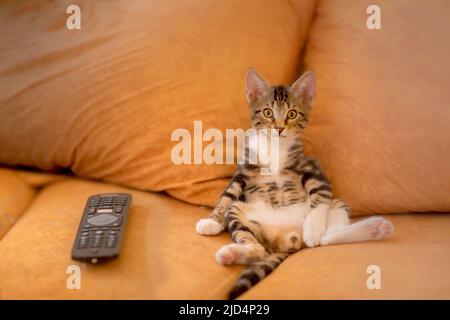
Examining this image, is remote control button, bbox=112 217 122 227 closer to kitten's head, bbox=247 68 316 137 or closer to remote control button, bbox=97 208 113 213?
remote control button, bbox=97 208 113 213

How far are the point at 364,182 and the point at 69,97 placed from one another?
2.78ft

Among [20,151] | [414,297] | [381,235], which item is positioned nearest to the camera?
[414,297]

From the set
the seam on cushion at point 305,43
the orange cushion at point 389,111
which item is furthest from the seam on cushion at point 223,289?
the seam on cushion at point 305,43

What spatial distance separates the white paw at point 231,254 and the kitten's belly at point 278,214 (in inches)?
6.9

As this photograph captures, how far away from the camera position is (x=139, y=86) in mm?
1187

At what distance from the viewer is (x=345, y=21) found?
4.01 feet

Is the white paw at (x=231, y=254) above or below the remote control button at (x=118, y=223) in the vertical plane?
below

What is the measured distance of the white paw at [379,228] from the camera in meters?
0.96

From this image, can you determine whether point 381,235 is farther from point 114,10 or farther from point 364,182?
point 114,10

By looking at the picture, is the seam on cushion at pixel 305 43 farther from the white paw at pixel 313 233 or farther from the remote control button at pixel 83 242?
the remote control button at pixel 83 242

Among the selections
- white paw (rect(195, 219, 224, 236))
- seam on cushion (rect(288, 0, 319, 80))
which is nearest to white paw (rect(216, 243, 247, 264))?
white paw (rect(195, 219, 224, 236))

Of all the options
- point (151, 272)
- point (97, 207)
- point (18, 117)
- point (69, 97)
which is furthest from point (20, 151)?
point (151, 272)

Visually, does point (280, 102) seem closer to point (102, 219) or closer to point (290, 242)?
point (290, 242)

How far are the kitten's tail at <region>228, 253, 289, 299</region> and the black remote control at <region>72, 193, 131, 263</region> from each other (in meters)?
0.26
